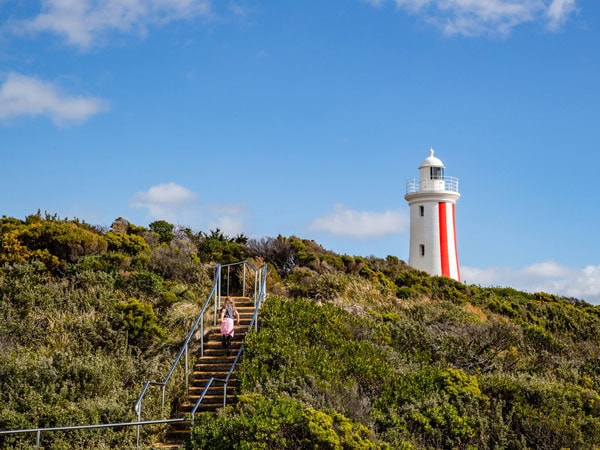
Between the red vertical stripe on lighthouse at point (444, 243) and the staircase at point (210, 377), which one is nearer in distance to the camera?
Result: the staircase at point (210, 377)

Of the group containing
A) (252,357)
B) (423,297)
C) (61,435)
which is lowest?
(61,435)

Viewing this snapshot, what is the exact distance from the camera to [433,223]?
35.3 m

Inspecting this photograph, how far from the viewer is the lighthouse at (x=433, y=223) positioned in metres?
35.2

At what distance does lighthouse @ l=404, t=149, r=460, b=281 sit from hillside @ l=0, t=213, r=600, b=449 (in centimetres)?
952

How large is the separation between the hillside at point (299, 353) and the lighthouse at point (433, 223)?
952 centimetres

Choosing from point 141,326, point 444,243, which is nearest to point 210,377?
point 141,326

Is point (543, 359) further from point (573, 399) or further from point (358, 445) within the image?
point (358, 445)

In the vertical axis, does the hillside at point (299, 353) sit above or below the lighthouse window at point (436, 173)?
below

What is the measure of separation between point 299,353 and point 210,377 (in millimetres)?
1874

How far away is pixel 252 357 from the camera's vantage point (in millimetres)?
14164

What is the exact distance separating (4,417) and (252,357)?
14.9 ft

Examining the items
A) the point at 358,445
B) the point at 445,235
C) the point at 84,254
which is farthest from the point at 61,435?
the point at 445,235

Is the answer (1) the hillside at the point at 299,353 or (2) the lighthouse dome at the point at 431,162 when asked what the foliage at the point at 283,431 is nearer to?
(1) the hillside at the point at 299,353

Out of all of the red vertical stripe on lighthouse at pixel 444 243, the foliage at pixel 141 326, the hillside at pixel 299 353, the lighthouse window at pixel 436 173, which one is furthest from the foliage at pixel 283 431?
the lighthouse window at pixel 436 173
